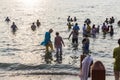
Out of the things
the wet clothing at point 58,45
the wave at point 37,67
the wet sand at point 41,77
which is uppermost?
the wet clothing at point 58,45

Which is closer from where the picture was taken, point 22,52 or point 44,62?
point 44,62

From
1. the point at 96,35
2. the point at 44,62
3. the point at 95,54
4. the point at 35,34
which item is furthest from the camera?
the point at 35,34

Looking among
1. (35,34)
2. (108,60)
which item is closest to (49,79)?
(108,60)

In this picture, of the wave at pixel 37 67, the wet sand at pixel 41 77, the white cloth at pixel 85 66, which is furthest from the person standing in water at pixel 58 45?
the white cloth at pixel 85 66

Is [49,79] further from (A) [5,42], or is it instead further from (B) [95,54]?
(A) [5,42]

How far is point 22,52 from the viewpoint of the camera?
23812 mm

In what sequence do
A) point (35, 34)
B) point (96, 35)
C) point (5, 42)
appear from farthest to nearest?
point (35, 34) → point (96, 35) → point (5, 42)

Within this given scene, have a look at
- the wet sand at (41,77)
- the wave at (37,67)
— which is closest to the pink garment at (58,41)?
the wave at (37,67)

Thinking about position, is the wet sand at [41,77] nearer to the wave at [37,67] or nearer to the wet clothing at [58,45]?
the wave at [37,67]

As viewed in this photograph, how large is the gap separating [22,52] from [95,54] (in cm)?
504

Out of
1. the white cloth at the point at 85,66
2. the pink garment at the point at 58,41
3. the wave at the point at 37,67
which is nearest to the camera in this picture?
the white cloth at the point at 85,66

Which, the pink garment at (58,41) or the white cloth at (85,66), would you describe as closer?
the white cloth at (85,66)

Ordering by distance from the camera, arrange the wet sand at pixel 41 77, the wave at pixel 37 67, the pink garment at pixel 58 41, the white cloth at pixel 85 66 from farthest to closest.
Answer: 1. the pink garment at pixel 58 41
2. the wave at pixel 37 67
3. the wet sand at pixel 41 77
4. the white cloth at pixel 85 66

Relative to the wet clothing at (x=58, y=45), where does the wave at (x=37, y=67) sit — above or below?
below
